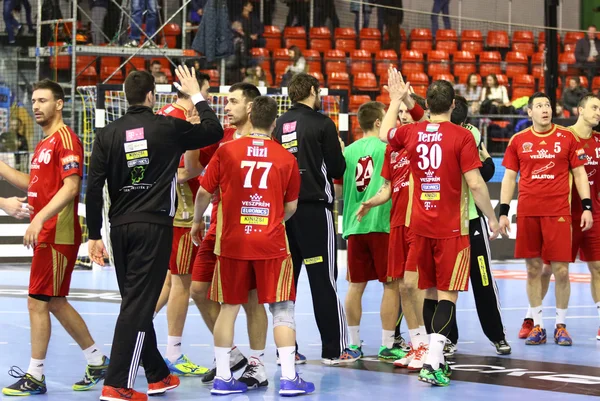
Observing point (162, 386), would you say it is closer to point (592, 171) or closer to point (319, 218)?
point (319, 218)

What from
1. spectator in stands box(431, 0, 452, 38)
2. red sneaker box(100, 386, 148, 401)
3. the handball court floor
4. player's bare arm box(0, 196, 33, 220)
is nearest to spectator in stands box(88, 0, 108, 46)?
spectator in stands box(431, 0, 452, 38)

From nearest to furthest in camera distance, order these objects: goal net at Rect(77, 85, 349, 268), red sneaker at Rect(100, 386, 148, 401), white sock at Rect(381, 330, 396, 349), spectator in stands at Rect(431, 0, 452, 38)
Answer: red sneaker at Rect(100, 386, 148, 401)
white sock at Rect(381, 330, 396, 349)
goal net at Rect(77, 85, 349, 268)
spectator in stands at Rect(431, 0, 452, 38)

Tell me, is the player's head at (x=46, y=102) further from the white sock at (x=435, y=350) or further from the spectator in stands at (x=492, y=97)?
the spectator in stands at (x=492, y=97)

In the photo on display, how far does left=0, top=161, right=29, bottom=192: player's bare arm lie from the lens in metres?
6.71

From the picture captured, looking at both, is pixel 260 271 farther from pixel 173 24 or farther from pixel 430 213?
pixel 173 24

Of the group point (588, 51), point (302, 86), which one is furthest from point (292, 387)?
point (588, 51)

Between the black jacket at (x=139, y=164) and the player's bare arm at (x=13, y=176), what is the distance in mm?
829

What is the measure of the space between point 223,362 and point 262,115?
1.77 m

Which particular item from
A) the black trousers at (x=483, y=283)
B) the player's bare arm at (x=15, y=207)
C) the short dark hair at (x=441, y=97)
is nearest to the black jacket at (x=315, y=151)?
the short dark hair at (x=441, y=97)

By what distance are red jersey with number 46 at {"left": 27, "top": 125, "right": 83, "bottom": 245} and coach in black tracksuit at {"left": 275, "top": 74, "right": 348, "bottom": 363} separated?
1.85 meters

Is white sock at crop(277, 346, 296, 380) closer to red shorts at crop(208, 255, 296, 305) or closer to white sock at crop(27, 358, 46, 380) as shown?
red shorts at crop(208, 255, 296, 305)

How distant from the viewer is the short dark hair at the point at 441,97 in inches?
279

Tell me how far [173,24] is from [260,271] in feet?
49.7

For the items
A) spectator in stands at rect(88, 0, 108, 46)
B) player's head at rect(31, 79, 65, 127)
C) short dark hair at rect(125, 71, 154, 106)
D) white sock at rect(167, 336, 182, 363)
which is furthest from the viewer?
spectator in stands at rect(88, 0, 108, 46)
